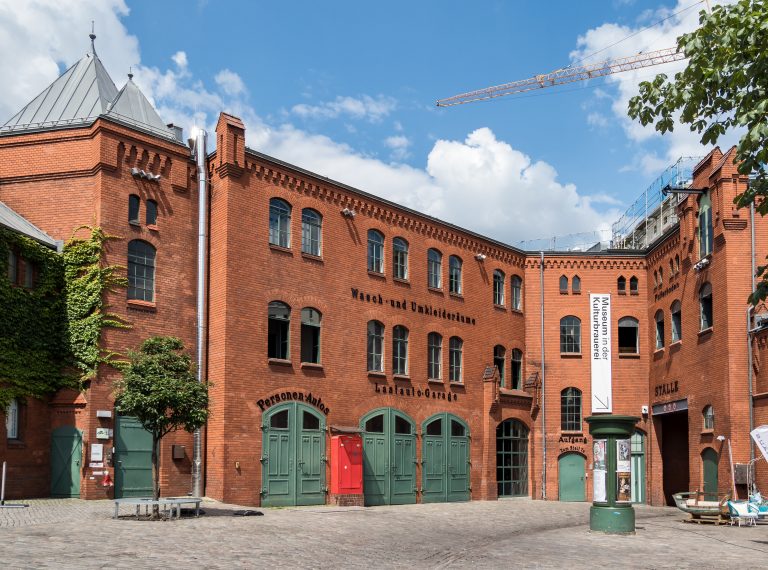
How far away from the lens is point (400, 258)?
3388cm

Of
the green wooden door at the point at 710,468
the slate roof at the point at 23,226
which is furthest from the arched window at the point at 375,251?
the green wooden door at the point at 710,468

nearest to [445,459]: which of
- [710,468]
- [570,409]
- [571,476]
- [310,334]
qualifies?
[571,476]

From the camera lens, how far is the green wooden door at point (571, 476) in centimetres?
3756

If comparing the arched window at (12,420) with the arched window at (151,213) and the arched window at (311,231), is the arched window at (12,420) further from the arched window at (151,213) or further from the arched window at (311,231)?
the arched window at (311,231)

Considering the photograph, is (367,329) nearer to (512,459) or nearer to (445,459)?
(445,459)

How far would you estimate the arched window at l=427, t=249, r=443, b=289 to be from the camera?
35.1 meters

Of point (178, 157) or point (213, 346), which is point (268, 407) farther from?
point (178, 157)

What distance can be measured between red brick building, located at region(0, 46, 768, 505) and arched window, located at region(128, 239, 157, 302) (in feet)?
0.20

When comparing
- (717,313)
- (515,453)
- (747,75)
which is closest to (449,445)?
(515,453)

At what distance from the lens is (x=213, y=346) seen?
1077 inches

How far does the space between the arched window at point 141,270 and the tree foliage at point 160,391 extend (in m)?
5.11

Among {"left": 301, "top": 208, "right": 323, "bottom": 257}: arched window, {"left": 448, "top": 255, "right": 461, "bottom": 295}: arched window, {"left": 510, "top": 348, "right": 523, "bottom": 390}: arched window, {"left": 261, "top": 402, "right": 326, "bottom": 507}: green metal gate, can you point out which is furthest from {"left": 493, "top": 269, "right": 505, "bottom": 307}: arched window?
{"left": 261, "top": 402, "right": 326, "bottom": 507}: green metal gate

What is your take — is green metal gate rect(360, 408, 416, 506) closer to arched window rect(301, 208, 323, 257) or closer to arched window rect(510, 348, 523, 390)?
arched window rect(301, 208, 323, 257)

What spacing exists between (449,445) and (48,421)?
15355mm
